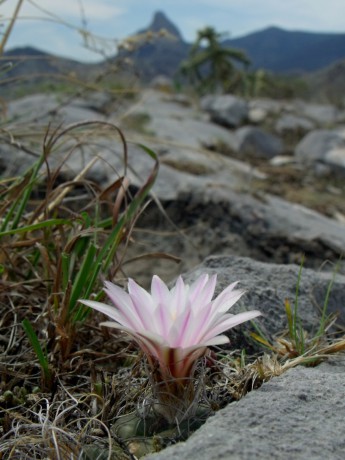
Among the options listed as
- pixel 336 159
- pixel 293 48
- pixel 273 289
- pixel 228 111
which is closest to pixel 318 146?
pixel 336 159

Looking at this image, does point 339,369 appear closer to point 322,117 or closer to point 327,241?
point 327,241

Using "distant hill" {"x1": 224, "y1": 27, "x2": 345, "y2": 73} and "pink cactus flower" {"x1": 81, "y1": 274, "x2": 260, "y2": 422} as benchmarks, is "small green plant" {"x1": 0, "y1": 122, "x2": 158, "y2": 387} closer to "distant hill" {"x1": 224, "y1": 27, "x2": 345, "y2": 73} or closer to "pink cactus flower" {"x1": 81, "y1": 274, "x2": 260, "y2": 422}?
"pink cactus flower" {"x1": 81, "y1": 274, "x2": 260, "y2": 422}

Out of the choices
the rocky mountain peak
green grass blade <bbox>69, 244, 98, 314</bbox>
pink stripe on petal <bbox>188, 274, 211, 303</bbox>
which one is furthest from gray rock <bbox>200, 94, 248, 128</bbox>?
pink stripe on petal <bbox>188, 274, 211, 303</bbox>

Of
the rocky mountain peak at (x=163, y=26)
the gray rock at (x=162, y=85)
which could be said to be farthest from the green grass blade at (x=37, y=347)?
the gray rock at (x=162, y=85)

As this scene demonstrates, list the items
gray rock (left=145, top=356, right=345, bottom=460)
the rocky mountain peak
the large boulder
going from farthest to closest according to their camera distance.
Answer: the large boulder, the rocky mountain peak, gray rock (left=145, top=356, right=345, bottom=460)

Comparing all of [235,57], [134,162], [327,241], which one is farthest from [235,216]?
[235,57]

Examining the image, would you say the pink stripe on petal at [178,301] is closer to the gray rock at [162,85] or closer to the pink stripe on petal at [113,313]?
the pink stripe on petal at [113,313]
